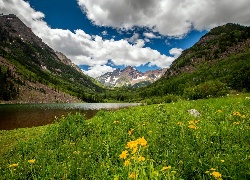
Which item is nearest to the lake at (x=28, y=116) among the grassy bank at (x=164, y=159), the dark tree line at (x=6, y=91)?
the grassy bank at (x=164, y=159)

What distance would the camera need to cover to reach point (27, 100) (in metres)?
198

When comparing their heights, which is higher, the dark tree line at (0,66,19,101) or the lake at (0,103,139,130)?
the dark tree line at (0,66,19,101)

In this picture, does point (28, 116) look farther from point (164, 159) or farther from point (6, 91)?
point (6, 91)

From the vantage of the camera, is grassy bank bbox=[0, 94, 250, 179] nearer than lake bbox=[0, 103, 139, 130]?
Yes

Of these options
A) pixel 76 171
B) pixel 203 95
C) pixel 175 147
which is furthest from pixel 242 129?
pixel 203 95

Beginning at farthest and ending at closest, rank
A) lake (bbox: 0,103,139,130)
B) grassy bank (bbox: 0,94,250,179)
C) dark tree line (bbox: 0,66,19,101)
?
dark tree line (bbox: 0,66,19,101) → lake (bbox: 0,103,139,130) → grassy bank (bbox: 0,94,250,179)

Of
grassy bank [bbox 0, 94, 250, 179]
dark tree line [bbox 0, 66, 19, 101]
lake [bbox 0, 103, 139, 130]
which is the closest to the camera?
grassy bank [bbox 0, 94, 250, 179]

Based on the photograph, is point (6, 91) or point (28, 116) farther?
point (6, 91)

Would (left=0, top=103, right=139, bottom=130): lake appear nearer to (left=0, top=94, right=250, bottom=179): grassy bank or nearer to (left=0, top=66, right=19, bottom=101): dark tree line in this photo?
(left=0, top=94, right=250, bottom=179): grassy bank

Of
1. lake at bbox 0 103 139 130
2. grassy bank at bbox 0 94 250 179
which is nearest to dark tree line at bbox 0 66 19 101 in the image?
lake at bbox 0 103 139 130

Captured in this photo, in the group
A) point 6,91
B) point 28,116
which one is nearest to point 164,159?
point 28,116

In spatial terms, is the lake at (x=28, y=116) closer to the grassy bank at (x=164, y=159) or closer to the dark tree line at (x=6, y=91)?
the grassy bank at (x=164, y=159)

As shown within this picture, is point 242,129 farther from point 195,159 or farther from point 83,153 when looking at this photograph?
point 83,153

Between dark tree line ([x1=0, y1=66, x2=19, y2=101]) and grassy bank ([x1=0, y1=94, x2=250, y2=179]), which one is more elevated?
dark tree line ([x1=0, y1=66, x2=19, y2=101])
